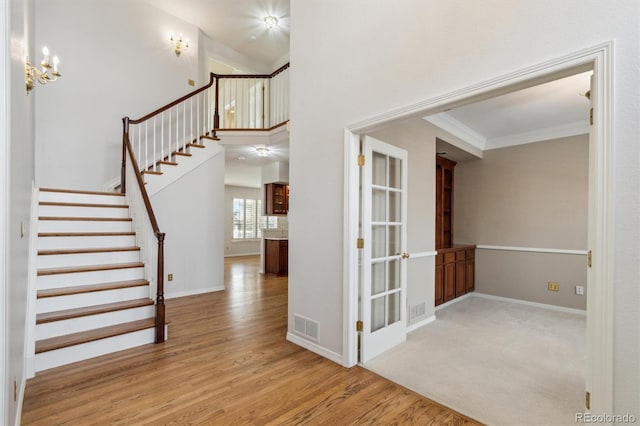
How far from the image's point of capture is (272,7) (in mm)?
5727

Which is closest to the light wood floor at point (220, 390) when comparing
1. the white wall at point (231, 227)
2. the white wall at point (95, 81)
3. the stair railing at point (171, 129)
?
the stair railing at point (171, 129)

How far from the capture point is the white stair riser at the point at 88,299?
284 centimetres

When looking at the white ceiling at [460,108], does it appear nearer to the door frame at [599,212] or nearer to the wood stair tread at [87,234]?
the door frame at [599,212]

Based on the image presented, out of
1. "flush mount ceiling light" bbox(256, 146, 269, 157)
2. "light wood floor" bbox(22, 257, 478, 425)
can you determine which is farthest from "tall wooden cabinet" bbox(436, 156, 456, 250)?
"flush mount ceiling light" bbox(256, 146, 269, 157)

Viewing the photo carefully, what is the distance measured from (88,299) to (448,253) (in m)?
4.65

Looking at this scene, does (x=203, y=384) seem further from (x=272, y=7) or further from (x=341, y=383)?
(x=272, y=7)

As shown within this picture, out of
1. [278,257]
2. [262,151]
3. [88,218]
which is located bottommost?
[278,257]

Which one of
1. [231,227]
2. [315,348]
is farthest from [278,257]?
[231,227]

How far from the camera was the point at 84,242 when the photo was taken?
3637 millimetres

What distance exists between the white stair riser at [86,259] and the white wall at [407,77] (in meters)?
2.11

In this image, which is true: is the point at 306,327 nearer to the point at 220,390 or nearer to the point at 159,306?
the point at 220,390

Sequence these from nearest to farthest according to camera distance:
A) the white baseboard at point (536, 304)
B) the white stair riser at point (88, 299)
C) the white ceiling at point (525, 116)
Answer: the white stair riser at point (88, 299)
the white ceiling at point (525, 116)
the white baseboard at point (536, 304)

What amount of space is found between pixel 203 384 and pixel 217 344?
0.77 m

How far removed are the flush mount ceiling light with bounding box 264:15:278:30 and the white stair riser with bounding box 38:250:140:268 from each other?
200 inches
